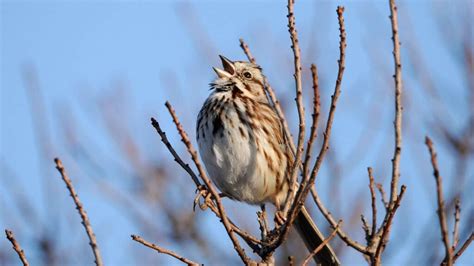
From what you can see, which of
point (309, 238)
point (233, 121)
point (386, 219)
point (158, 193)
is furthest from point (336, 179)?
point (386, 219)

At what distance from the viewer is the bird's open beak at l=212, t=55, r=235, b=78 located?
539 centimetres

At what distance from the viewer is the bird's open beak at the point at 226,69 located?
17.7 feet

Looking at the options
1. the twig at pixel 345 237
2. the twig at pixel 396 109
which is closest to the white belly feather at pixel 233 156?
the twig at pixel 345 237

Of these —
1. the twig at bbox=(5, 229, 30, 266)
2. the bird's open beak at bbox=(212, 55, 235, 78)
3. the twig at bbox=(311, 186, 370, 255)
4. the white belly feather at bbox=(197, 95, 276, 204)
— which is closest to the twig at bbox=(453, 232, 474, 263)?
the twig at bbox=(311, 186, 370, 255)

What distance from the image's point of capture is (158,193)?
22.9 feet

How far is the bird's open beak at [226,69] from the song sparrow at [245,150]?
1 centimetres

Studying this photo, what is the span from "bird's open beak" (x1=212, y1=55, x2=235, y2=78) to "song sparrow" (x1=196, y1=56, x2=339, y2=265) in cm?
1

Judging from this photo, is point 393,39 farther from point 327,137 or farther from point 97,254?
point 97,254

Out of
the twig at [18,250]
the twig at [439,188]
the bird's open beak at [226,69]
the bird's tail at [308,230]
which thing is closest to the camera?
the twig at [439,188]

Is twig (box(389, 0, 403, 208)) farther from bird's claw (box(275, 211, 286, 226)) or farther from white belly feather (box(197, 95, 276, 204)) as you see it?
white belly feather (box(197, 95, 276, 204))

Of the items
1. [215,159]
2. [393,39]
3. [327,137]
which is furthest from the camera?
[215,159]

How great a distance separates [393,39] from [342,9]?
20.2 inches

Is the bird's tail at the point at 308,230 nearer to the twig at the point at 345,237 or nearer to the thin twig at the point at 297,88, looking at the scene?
the twig at the point at 345,237

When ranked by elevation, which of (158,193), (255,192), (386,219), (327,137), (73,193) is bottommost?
(386,219)
